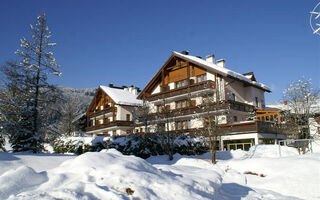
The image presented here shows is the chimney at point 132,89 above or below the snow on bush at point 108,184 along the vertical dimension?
above

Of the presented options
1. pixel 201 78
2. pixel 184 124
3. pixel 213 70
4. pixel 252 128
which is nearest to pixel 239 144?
pixel 252 128

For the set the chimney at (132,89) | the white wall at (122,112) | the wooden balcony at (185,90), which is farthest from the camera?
the chimney at (132,89)

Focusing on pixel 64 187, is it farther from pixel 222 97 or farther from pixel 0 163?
pixel 222 97

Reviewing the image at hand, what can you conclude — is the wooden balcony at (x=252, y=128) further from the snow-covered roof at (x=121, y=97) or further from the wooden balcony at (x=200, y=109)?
the snow-covered roof at (x=121, y=97)

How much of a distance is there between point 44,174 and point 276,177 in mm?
9604

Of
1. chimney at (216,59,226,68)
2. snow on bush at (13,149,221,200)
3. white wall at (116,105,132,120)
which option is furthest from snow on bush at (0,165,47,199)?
white wall at (116,105,132,120)

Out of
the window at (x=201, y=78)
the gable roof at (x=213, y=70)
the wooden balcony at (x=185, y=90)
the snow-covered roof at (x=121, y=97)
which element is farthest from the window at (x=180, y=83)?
the snow-covered roof at (x=121, y=97)

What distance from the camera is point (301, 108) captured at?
24922 mm

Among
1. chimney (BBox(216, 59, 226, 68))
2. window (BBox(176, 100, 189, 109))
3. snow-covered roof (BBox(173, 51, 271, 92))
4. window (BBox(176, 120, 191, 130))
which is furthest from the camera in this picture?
chimney (BBox(216, 59, 226, 68))

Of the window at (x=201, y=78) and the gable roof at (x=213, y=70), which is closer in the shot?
the gable roof at (x=213, y=70)

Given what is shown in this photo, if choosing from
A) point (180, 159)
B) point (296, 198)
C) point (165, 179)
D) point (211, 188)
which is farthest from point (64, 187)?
point (180, 159)

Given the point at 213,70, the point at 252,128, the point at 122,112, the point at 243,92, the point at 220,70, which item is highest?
the point at 220,70

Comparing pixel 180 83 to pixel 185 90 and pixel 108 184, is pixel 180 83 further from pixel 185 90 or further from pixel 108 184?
pixel 108 184

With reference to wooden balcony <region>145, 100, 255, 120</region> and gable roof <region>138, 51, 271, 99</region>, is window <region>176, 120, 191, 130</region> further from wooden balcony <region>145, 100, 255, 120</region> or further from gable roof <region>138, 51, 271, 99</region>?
gable roof <region>138, 51, 271, 99</region>
